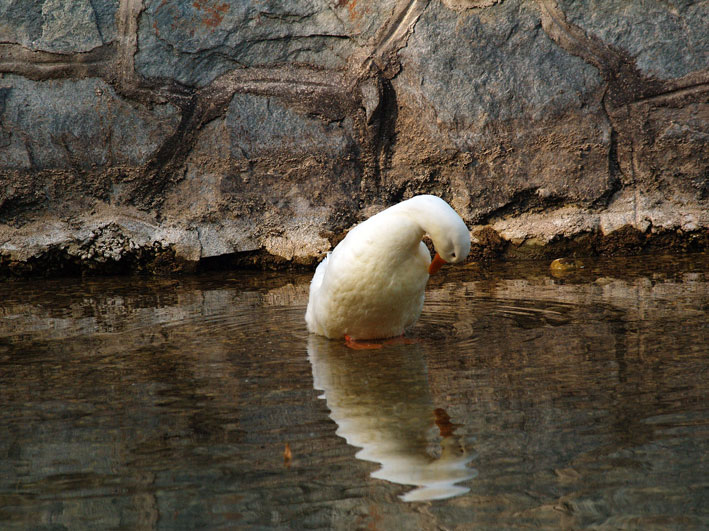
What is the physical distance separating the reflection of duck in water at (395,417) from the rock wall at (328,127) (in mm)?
2735

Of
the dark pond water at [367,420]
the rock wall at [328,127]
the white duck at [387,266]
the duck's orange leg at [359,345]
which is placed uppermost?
the rock wall at [328,127]

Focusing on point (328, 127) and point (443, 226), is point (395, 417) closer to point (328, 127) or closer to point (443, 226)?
point (443, 226)

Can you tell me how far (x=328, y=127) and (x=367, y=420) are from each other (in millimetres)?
3842

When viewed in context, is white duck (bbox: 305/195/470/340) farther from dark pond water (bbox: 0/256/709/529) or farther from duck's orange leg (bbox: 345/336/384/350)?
dark pond water (bbox: 0/256/709/529)

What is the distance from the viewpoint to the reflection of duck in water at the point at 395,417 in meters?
2.11

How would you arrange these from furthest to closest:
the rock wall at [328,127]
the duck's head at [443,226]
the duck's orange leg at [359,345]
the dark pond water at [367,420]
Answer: the rock wall at [328,127]
the duck's orange leg at [359,345]
the duck's head at [443,226]
the dark pond water at [367,420]

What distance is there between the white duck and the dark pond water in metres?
0.16

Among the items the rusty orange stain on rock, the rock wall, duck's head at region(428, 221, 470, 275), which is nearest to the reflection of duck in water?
duck's head at region(428, 221, 470, 275)

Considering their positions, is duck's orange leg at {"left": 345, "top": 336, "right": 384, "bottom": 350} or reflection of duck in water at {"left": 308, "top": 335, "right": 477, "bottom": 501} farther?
duck's orange leg at {"left": 345, "top": 336, "right": 384, "bottom": 350}

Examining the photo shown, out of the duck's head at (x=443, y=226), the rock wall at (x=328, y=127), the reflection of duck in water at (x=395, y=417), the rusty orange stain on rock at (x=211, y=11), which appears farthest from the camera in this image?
the rusty orange stain on rock at (x=211, y=11)

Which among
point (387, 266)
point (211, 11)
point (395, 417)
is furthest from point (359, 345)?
point (211, 11)

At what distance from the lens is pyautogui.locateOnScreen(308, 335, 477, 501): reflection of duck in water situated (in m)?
2.11

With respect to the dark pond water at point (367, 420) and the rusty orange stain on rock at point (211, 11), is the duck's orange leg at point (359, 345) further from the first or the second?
the rusty orange stain on rock at point (211, 11)

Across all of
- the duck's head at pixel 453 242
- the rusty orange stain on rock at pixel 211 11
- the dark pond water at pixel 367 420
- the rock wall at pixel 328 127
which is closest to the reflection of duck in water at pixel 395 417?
the dark pond water at pixel 367 420
